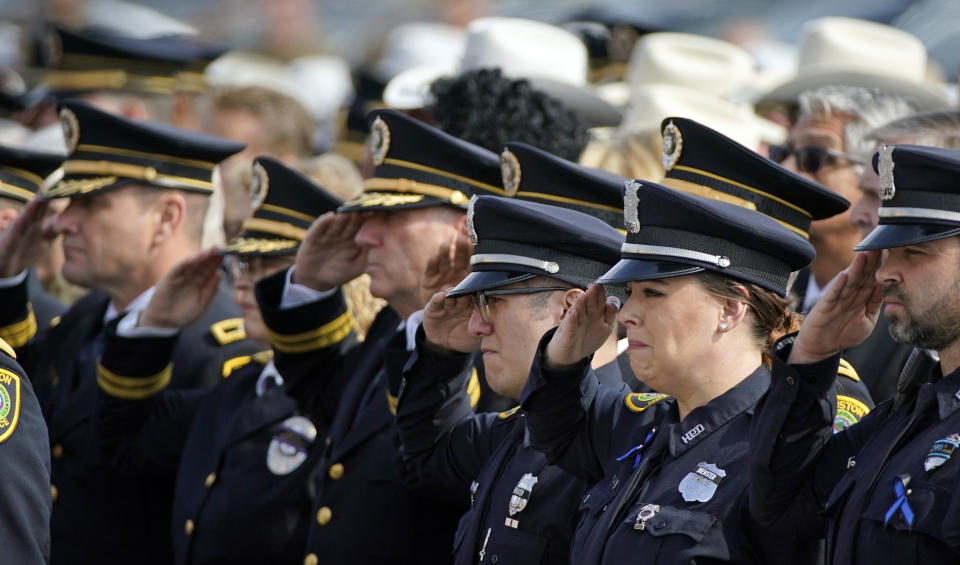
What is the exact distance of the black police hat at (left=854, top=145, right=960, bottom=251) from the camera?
3.44 metres

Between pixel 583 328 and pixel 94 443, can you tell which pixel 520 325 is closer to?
pixel 583 328

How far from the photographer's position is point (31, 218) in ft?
23.1

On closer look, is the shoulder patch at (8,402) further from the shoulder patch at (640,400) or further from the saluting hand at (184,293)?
the saluting hand at (184,293)

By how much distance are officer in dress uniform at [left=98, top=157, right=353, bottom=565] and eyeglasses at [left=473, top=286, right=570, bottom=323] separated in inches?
51.1

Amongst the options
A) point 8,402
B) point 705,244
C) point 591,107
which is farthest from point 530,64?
point 8,402

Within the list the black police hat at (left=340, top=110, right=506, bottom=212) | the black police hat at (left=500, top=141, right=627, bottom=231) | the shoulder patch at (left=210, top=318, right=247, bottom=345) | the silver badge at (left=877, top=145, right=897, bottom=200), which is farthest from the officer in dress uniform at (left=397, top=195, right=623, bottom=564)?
the shoulder patch at (left=210, top=318, right=247, bottom=345)

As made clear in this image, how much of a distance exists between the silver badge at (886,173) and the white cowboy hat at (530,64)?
4.62 meters

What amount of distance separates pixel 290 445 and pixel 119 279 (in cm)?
135

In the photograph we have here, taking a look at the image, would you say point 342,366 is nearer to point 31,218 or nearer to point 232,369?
point 232,369

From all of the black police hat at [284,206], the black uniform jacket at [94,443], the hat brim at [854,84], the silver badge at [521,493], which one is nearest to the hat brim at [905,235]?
the silver badge at [521,493]

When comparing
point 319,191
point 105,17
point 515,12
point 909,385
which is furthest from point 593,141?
point 105,17

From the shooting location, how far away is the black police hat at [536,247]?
14.6 feet

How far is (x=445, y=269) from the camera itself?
17.0 feet

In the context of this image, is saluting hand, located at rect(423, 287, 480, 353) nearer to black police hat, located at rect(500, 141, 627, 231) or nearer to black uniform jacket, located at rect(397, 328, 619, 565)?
black uniform jacket, located at rect(397, 328, 619, 565)
